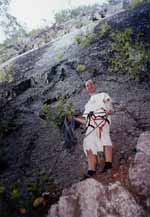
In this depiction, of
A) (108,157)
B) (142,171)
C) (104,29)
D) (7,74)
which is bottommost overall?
(142,171)

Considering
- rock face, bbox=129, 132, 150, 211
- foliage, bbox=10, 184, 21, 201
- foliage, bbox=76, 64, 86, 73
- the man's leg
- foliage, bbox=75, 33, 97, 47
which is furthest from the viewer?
foliage, bbox=75, 33, 97, 47

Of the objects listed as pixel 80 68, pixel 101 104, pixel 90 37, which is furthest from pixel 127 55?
pixel 101 104

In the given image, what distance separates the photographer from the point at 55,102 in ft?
36.3

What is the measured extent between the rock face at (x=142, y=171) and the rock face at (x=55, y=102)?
318mm

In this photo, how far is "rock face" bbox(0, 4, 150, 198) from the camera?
8.62 metres

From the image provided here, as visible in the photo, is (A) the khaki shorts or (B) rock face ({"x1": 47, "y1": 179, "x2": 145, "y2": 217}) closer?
(B) rock face ({"x1": 47, "y1": 179, "x2": 145, "y2": 217})

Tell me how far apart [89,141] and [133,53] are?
16.8 ft

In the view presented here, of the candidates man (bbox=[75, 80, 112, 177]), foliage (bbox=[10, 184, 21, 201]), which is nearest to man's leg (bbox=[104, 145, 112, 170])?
man (bbox=[75, 80, 112, 177])

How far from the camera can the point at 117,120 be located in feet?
30.2

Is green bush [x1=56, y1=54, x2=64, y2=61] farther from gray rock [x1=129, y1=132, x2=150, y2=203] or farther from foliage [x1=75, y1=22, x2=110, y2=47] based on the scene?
gray rock [x1=129, y1=132, x2=150, y2=203]

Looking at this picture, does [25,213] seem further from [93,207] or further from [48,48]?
[48,48]

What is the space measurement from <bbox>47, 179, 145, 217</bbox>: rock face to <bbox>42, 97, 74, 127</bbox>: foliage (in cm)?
289

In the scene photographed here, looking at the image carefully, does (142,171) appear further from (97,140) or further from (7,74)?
(7,74)

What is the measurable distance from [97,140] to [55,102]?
150 inches
